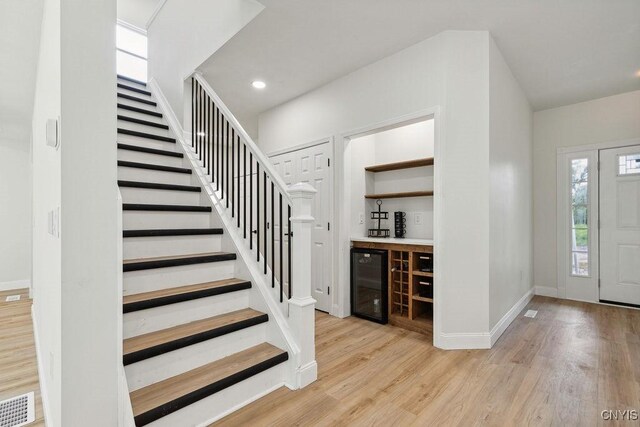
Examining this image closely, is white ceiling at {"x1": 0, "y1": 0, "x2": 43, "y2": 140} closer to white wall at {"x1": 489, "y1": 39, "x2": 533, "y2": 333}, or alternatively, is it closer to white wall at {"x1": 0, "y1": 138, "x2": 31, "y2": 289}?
white wall at {"x1": 0, "y1": 138, "x2": 31, "y2": 289}

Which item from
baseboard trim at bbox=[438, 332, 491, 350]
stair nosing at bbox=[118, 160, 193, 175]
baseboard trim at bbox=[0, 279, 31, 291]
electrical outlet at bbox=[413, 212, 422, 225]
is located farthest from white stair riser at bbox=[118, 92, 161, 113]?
baseboard trim at bbox=[438, 332, 491, 350]

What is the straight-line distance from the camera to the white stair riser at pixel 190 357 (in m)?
1.64

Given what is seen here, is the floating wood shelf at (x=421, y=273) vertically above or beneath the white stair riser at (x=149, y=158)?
beneath

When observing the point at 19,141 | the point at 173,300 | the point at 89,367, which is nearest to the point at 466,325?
the point at 173,300

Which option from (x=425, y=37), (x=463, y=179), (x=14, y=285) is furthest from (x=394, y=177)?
(x=14, y=285)

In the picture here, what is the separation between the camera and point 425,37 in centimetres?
275

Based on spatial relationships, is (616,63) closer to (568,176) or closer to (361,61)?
(568,176)

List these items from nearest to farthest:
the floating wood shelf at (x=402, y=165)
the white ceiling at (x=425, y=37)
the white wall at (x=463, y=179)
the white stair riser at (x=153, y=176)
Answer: the white ceiling at (x=425, y=37) < the white wall at (x=463, y=179) < the white stair riser at (x=153, y=176) < the floating wood shelf at (x=402, y=165)

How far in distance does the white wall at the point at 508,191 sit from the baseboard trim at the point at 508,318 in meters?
0.05

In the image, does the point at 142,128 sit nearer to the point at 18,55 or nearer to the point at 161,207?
the point at 18,55

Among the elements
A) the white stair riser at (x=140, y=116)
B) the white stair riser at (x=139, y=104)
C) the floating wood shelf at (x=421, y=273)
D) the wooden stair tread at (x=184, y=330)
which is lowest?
the wooden stair tread at (x=184, y=330)

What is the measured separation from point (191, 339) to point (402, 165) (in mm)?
2722

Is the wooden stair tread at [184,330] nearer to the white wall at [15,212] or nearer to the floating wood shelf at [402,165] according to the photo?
the floating wood shelf at [402,165]

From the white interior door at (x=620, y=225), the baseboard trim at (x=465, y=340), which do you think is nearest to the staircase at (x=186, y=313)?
the baseboard trim at (x=465, y=340)
